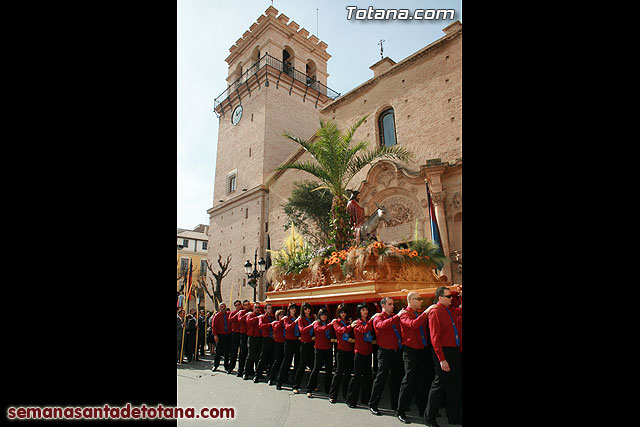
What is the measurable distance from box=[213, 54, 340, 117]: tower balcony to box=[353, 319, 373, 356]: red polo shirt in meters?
22.2

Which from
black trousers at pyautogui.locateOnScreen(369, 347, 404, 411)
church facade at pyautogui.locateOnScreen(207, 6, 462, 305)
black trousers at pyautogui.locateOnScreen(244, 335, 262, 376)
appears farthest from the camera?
church facade at pyautogui.locateOnScreen(207, 6, 462, 305)

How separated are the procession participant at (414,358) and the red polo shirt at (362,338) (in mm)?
746

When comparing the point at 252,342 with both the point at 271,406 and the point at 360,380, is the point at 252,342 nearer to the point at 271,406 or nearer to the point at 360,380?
the point at 271,406

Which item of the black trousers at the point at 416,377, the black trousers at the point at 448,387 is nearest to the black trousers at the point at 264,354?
the black trousers at the point at 416,377

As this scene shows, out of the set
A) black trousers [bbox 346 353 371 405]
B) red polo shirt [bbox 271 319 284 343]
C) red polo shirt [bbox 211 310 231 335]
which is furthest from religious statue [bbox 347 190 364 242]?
red polo shirt [bbox 211 310 231 335]

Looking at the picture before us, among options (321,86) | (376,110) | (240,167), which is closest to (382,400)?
(376,110)

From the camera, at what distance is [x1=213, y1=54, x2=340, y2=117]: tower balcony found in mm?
25328

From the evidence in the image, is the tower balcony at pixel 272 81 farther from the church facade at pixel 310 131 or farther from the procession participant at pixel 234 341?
the procession participant at pixel 234 341

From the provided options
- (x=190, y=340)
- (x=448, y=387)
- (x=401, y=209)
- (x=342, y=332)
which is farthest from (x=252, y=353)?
(x=401, y=209)

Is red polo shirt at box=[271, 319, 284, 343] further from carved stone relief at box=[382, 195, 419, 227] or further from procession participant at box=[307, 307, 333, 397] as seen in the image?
carved stone relief at box=[382, 195, 419, 227]

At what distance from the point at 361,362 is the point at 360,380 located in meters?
0.28
